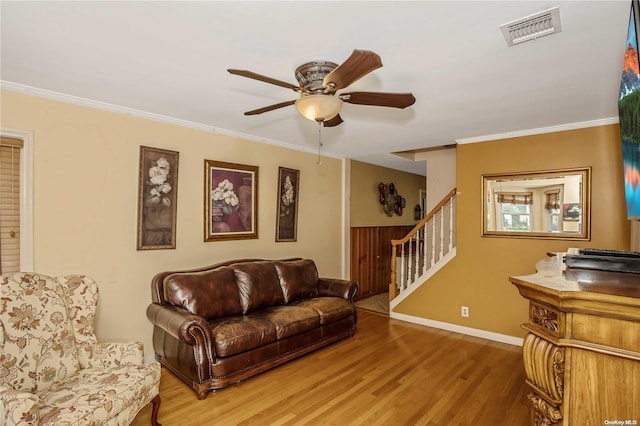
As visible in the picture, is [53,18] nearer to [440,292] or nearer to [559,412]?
[559,412]

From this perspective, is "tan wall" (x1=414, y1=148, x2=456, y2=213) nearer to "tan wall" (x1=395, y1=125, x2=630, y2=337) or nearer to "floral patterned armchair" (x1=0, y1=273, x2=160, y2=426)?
"tan wall" (x1=395, y1=125, x2=630, y2=337)

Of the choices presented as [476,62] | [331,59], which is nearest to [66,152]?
[331,59]

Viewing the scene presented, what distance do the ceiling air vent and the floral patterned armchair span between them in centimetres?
290

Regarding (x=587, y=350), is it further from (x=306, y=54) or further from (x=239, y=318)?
(x=239, y=318)

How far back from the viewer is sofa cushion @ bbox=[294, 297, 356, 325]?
351cm

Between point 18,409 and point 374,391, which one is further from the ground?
point 18,409

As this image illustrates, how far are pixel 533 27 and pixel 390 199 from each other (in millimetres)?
4739

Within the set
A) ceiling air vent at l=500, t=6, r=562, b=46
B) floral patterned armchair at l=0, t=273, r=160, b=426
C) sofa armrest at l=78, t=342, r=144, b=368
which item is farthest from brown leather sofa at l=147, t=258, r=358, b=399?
ceiling air vent at l=500, t=6, r=562, b=46

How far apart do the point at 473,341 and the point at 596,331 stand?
9.74 feet

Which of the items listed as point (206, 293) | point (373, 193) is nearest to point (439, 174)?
point (373, 193)

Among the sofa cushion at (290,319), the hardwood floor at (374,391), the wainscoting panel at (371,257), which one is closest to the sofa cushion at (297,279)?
the sofa cushion at (290,319)

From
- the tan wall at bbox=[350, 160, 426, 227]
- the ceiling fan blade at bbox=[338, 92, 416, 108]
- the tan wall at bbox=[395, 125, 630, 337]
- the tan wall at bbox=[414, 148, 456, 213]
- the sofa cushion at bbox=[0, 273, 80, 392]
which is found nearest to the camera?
the sofa cushion at bbox=[0, 273, 80, 392]

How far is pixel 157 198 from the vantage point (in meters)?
3.19

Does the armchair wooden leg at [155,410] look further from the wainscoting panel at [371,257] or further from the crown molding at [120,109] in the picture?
the wainscoting panel at [371,257]
